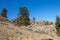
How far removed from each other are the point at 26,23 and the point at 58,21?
17.0 metres

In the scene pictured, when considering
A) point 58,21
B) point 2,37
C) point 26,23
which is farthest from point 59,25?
point 2,37

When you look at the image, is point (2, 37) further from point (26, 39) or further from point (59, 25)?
point (59, 25)

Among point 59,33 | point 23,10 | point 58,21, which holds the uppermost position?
point 23,10

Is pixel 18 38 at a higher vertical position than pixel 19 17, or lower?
lower

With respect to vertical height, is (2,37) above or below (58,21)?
below

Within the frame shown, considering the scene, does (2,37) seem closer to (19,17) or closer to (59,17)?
(59,17)

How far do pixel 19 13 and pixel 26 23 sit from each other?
266 inches

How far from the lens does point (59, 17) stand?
33.8 metres

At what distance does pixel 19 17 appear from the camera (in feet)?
173

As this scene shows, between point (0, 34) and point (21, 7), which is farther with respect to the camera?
point (21, 7)

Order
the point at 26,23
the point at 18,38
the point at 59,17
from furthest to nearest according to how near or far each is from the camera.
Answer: the point at 26,23, the point at 59,17, the point at 18,38

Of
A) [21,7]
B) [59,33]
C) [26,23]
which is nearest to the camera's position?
[59,33]

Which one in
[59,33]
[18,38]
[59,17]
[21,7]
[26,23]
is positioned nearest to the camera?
[18,38]

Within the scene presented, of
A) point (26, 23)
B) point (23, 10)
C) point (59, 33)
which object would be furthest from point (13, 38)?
point (23, 10)
